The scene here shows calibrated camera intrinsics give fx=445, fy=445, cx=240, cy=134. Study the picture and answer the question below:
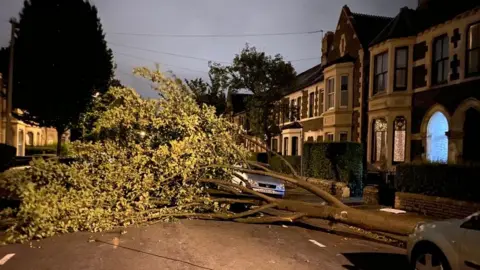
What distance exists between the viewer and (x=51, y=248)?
7891 millimetres

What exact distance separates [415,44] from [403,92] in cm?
222

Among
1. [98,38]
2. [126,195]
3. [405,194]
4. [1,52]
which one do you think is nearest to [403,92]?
[405,194]

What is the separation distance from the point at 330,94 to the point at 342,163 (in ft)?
28.5

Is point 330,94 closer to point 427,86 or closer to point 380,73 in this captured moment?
point 380,73

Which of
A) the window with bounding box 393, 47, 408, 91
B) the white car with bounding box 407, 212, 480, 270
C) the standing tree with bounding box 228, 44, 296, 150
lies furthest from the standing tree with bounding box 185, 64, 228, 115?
the white car with bounding box 407, 212, 480, 270

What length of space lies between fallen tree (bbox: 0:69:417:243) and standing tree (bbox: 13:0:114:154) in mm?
19533

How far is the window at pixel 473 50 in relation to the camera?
53.6 ft

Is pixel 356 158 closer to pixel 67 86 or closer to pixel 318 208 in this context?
pixel 318 208

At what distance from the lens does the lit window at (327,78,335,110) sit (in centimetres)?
2655

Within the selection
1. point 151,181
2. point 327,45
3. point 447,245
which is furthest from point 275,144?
point 447,245

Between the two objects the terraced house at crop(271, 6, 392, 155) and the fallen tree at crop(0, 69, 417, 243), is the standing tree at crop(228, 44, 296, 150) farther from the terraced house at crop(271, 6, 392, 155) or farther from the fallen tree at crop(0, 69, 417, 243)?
the fallen tree at crop(0, 69, 417, 243)

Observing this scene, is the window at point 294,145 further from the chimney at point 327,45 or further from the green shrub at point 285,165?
the chimney at point 327,45

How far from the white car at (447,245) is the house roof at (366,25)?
19.8m

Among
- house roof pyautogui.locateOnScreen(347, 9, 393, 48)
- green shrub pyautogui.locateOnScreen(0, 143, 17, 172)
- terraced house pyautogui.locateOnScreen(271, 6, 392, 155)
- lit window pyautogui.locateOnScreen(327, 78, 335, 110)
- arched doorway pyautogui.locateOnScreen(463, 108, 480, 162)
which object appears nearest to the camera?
arched doorway pyautogui.locateOnScreen(463, 108, 480, 162)
